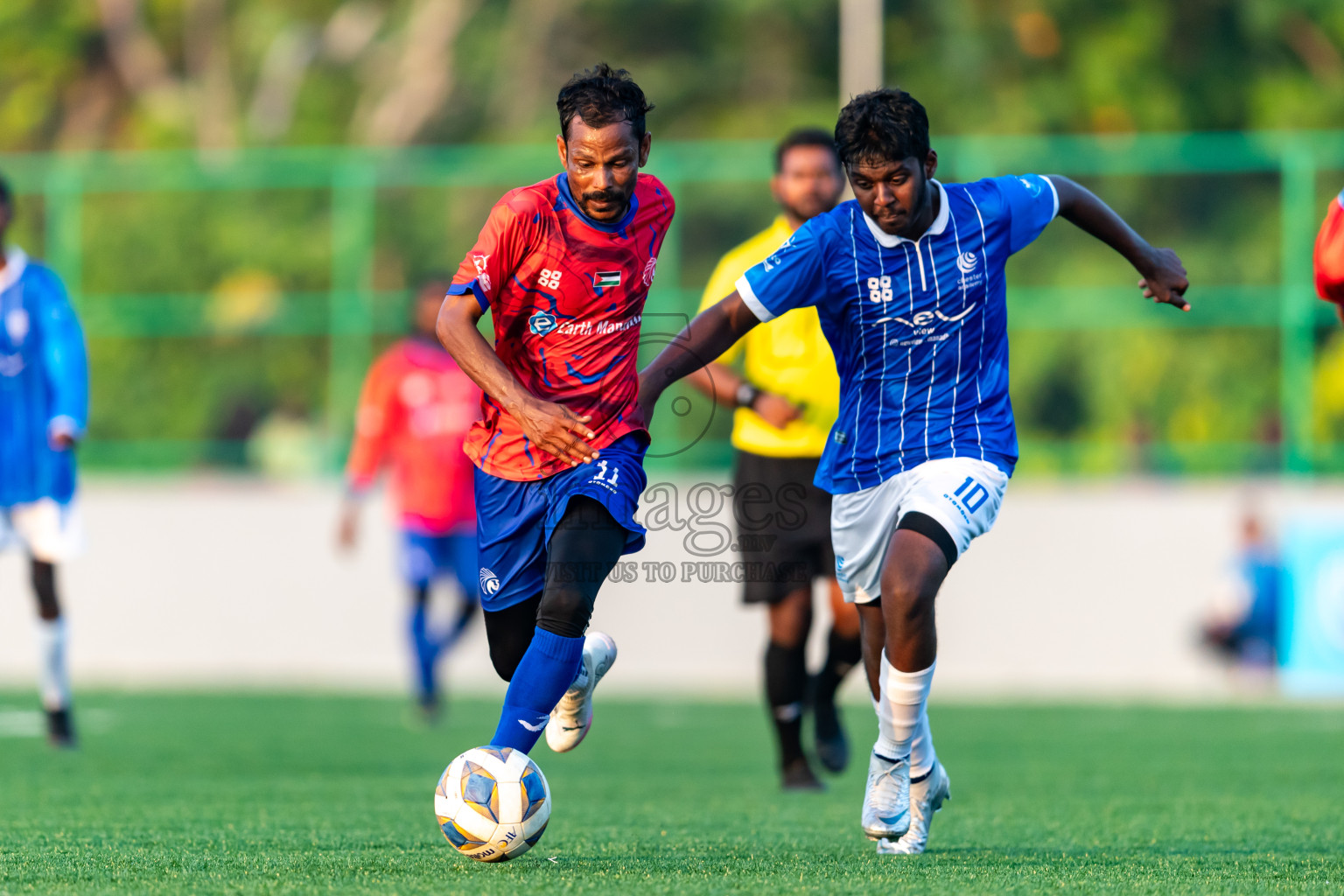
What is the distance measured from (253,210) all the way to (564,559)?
1312 cm

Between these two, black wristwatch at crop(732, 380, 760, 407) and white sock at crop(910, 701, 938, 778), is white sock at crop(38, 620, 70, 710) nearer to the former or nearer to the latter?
black wristwatch at crop(732, 380, 760, 407)

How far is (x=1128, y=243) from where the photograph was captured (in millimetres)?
5367

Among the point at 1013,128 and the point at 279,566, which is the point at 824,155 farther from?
the point at 1013,128

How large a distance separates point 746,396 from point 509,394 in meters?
2.42

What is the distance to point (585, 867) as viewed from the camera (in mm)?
4645

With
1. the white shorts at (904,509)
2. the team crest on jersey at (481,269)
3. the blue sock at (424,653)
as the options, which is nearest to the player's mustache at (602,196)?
the team crest on jersey at (481,269)

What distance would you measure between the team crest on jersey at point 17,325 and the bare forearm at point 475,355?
4.63m

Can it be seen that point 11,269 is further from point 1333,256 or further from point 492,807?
point 1333,256

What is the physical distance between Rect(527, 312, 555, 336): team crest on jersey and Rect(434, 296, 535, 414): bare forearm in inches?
9.4

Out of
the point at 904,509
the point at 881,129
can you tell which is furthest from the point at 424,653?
the point at 881,129

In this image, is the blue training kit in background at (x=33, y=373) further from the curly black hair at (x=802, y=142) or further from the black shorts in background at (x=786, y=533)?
the curly black hair at (x=802, y=142)

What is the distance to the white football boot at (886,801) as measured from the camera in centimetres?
503

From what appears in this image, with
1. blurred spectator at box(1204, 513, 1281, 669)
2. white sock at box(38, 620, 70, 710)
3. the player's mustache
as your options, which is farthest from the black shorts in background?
blurred spectator at box(1204, 513, 1281, 669)

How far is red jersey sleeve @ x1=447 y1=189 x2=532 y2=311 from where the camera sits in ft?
16.5
